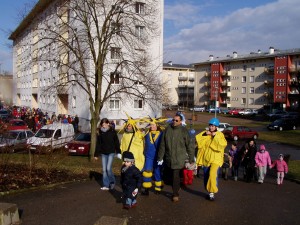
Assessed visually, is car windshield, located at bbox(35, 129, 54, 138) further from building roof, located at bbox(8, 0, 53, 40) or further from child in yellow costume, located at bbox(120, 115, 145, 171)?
child in yellow costume, located at bbox(120, 115, 145, 171)

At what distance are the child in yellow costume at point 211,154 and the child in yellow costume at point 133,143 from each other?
51.1 inches

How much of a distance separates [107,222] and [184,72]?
11097 cm

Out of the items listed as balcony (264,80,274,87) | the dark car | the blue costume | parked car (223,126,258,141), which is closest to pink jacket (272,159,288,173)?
the blue costume

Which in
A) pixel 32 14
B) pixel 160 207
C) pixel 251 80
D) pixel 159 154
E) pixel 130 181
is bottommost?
pixel 160 207

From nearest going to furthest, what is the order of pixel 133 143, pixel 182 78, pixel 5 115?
pixel 133 143 < pixel 5 115 < pixel 182 78

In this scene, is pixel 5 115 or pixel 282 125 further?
pixel 282 125

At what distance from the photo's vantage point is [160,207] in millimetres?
7395

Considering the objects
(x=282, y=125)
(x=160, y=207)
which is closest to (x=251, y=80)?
(x=282, y=125)

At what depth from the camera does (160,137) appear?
8422 mm

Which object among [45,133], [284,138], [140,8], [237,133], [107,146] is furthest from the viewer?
[284,138]

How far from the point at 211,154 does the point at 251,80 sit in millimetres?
78149

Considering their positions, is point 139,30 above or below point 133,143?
above

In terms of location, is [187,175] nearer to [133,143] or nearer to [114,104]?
[133,143]

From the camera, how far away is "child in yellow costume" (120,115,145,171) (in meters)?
8.37
